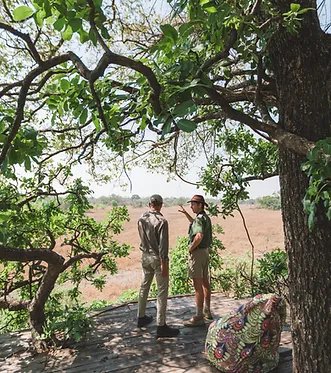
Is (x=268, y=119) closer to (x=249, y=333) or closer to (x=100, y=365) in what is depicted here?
(x=249, y=333)

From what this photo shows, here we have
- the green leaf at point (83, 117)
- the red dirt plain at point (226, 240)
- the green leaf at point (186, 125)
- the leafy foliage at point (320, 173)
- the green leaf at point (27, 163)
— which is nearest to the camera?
the green leaf at point (186, 125)

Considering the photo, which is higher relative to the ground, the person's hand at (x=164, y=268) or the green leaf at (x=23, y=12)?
the green leaf at (x=23, y=12)

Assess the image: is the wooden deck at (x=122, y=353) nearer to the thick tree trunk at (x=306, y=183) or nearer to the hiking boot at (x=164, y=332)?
the hiking boot at (x=164, y=332)

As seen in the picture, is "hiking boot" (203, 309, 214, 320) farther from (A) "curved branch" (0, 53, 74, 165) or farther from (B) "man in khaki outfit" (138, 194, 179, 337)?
(A) "curved branch" (0, 53, 74, 165)

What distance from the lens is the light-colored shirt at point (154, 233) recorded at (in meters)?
2.78

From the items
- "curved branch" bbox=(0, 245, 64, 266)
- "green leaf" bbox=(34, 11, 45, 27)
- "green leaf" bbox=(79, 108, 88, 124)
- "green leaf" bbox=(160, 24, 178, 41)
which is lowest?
"curved branch" bbox=(0, 245, 64, 266)

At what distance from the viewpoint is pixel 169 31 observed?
3.68 feet

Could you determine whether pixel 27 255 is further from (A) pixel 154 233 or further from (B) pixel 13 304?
(A) pixel 154 233

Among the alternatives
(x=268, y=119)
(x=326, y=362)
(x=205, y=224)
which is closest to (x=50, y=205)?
(x=205, y=224)

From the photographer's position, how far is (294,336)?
183 centimetres

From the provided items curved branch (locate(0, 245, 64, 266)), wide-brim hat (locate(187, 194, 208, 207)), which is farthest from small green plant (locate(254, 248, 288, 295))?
curved branch (locate(0, 245, 64, 266))

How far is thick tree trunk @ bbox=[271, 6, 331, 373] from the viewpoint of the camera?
5.50 feet

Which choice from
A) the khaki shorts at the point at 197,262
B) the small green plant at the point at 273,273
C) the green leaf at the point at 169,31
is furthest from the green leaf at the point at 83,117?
the small green plant at the point at 273,273

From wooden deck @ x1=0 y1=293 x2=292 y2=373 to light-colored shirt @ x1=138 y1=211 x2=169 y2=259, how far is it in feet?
2.69
